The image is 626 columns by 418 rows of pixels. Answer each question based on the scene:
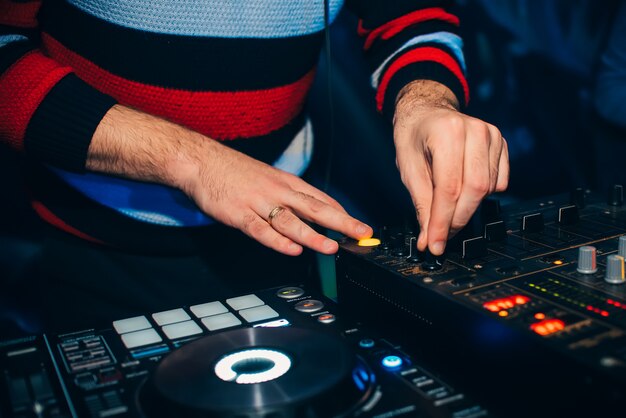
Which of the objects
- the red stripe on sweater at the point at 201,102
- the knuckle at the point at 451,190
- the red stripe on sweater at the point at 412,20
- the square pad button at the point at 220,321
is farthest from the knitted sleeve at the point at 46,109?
the red stripe on sweater at the point at 412,20

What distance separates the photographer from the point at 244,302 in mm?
984

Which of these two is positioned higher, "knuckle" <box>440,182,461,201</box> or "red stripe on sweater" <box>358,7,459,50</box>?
"red stripe on sweater" <box>358,7,459,50</box>

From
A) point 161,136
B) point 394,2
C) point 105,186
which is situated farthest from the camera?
point 394,2

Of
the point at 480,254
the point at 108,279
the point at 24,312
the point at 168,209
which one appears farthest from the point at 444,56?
the point at 24,312

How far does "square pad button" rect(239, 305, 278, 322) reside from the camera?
0.92 meters

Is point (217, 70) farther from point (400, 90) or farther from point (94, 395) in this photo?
point (94, 395)

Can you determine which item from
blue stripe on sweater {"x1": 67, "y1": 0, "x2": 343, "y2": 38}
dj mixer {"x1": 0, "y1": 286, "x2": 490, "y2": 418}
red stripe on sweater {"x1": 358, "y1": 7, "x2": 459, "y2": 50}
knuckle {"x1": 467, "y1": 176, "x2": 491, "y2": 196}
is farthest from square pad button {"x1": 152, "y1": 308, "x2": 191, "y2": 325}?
red stripe on sweater {"x1": 358, "y1": 7, "x2": 459, "y2": 50}

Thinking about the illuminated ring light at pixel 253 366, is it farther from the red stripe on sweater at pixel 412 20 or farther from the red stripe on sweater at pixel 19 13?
the red stripe on sweater at pixel 412 20

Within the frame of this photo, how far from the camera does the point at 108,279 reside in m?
1.51

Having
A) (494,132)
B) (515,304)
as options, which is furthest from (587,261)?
(494,132)

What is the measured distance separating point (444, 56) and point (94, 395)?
1.05 m

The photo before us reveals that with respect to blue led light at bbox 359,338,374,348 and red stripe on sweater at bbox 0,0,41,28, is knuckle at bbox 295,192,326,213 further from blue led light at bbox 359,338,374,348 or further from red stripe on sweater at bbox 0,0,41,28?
red stripe on sweater at bbox 0,0,41,28

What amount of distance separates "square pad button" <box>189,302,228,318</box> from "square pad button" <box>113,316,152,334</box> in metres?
0.08

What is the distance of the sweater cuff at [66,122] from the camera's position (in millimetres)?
1077
